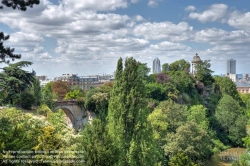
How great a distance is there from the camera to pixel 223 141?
34.9 metres

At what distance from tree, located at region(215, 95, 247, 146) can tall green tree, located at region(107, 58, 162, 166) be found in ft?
71.6

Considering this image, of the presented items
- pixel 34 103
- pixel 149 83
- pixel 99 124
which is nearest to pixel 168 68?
pixel 149 83

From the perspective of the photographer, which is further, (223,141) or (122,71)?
(223,141)

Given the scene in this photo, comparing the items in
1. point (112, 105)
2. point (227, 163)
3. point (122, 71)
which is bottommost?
point (227, 163)

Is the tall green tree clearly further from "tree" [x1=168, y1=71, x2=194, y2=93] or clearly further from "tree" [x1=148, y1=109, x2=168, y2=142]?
"tree" [x1=168, y1=71, x2=194, y2=93]

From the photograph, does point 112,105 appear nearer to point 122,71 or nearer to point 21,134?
point 122,71

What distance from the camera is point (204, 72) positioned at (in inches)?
1815

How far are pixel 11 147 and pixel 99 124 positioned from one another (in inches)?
139

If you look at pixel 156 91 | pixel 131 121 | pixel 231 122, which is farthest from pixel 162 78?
pixel 131 121

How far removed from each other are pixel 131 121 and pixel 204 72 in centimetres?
3302

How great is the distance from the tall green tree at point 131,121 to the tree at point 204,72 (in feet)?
102

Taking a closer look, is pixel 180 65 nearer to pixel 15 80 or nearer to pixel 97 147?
pixel 15 80

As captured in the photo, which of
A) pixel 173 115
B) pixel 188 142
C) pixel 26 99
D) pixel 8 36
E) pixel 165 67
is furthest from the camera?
pixel 165 67

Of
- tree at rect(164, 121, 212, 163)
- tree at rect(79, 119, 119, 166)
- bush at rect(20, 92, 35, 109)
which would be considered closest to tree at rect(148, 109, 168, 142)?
tree at rect(164, 121, 212, 163)
